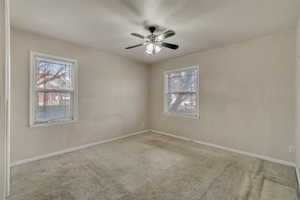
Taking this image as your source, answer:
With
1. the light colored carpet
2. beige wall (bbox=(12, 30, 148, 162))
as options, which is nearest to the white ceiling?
beige wall (bbox=(12, 30, 148, 162))

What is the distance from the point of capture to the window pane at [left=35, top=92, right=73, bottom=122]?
2.87 m

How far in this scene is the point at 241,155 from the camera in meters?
2.95

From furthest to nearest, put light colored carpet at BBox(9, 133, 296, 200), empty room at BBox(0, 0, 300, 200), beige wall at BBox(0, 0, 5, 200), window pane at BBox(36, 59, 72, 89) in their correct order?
window pane at BBox(36, 59, 72, 89)
empty room at BBox(0, 0, 300, 200)
light colored carpet at BBox(9, 133, 296, 200)
beige wall at BBox(0, 0, 5, 200)

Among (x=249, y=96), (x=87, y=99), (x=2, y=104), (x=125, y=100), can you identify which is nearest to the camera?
(x=2, y=104)

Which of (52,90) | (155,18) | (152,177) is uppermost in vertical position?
(155,18)

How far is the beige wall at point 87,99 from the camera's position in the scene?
2.60 m

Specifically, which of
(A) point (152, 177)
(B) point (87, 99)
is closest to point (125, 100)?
(B) point (87, 99)

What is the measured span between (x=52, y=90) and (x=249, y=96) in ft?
13.6

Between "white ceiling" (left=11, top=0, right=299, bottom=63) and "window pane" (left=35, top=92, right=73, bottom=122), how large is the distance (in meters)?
1.22

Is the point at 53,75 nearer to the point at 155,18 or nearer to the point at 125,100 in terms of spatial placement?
the point at 125,100

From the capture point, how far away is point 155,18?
2221mm

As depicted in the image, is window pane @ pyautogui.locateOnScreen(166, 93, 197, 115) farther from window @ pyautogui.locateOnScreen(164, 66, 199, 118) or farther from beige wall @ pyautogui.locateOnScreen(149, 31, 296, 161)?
beige wall @ pyautogui.locateOnScreen(149, 31, 296, 161)

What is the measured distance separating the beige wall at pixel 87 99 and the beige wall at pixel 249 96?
1.70 m

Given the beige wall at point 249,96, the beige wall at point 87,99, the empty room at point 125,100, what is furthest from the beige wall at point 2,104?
the beige wall at point 249,96
